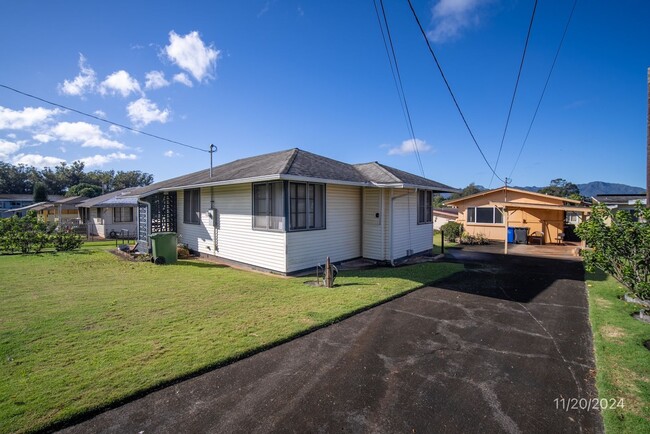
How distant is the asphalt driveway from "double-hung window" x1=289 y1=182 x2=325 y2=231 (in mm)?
4008

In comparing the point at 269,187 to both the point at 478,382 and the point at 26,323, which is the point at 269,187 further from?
the point at 478,382

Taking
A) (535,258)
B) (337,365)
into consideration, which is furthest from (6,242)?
(535,258)

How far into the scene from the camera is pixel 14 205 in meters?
53.3

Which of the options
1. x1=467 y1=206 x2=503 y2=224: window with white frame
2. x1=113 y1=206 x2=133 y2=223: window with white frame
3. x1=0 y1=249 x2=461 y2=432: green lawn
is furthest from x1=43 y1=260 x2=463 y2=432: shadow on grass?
x1=113 y1=206 x2=133 y2=223: window with white frame

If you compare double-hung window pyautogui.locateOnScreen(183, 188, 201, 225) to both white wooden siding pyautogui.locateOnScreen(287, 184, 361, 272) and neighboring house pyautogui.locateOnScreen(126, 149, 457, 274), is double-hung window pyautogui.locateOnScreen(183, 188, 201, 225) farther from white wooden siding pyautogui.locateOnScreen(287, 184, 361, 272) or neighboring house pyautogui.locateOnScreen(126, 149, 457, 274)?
white wooden siding pyautogui.locateOnScreen(287, 184, 361, 272)

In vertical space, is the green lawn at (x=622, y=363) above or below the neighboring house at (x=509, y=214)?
below

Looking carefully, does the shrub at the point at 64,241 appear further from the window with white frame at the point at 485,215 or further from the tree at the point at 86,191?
the tree at the point at 86,191

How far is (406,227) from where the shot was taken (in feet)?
39.7

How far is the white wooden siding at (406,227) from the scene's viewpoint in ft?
37.1

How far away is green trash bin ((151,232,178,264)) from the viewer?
1123cm

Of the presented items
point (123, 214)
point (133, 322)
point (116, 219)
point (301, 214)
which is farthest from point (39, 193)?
point (133, 322)

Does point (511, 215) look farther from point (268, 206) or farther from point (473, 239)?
point (268, 206)

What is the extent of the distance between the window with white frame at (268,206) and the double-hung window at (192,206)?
4345mm
